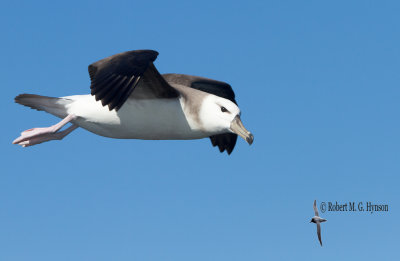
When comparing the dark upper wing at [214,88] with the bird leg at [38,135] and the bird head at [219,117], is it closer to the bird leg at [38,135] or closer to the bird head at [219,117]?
the bird head at [219,117]

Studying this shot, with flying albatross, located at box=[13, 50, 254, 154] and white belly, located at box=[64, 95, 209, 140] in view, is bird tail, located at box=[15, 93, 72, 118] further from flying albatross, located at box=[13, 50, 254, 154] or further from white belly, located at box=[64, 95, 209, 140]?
white belly, located at box=[64, 95, 209, 140]

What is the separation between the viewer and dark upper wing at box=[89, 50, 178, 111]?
10641 mm

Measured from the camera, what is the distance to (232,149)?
1472cm

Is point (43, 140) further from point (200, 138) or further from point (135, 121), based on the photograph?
point (200, 138)

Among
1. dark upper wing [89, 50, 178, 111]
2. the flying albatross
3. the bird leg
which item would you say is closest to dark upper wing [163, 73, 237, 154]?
the flying albatross

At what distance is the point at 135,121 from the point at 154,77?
2.86 ft

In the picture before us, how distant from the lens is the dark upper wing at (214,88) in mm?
14125

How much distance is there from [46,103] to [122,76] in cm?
247

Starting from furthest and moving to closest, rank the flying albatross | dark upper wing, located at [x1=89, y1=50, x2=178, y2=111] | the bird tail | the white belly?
1. the bird tail
2. the white belly
3. the flying albatross
4. dark upper wing, located at [x1=89, y1=50, x2=178, y2=111]

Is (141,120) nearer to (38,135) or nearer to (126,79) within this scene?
(126,79)

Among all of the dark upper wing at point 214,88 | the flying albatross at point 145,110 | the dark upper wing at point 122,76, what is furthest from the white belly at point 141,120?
the dark upper wing at point 214,88

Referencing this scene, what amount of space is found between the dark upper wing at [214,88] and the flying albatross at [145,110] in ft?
6.13

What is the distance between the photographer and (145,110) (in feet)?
38.5

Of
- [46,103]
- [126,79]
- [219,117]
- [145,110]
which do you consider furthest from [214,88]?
[126,79]
